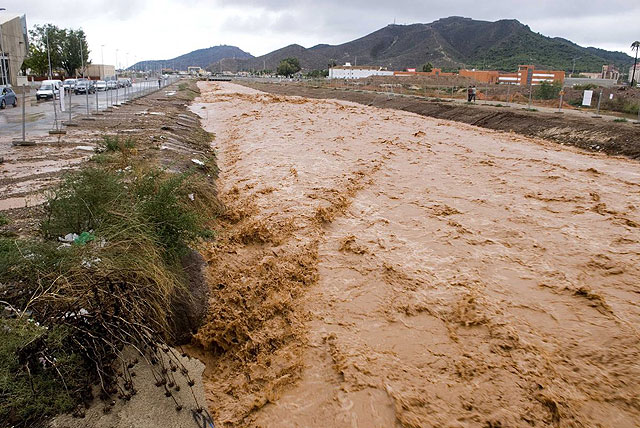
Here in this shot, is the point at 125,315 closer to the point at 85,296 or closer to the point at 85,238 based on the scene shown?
the point at 85,296

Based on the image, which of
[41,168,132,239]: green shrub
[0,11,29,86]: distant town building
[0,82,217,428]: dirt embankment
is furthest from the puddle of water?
[0,11,29,86]: distant town building

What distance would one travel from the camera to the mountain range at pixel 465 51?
123 m

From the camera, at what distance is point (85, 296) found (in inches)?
158

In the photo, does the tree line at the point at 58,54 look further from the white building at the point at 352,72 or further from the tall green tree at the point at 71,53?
the white building at the point at 352,72

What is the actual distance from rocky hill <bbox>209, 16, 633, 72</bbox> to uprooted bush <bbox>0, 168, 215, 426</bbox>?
385 ft

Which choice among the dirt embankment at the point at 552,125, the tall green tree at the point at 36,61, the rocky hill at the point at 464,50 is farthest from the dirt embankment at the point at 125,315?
the rocky hill at the point at 464,50

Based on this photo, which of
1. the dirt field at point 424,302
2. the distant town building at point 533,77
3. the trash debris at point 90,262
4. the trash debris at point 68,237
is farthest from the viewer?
the distant town building at point 533,77

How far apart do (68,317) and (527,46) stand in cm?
15253

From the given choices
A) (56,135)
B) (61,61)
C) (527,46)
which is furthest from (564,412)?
(527,46)

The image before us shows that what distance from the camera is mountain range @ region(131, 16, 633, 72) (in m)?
123

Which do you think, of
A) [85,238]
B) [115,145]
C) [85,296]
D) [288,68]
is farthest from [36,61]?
[85,296]

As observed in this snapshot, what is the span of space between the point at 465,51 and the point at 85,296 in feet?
550

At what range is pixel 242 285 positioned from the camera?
6.58 metres

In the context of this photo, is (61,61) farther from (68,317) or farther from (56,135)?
(68,317)
